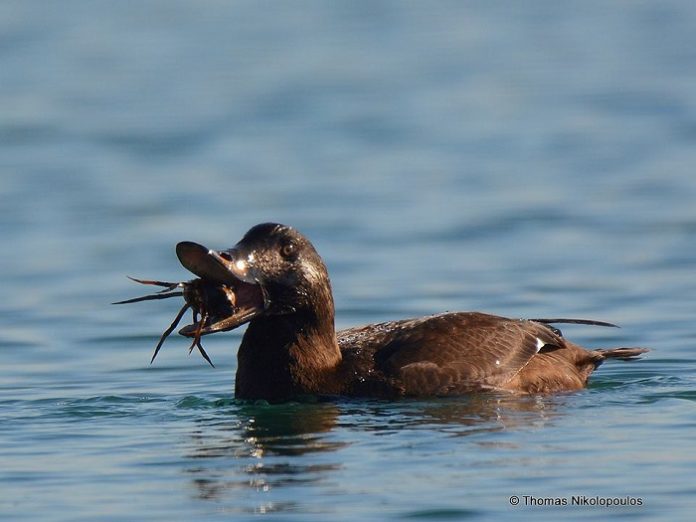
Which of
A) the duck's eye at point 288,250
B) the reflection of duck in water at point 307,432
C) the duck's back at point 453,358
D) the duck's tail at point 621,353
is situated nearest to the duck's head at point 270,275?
the duck's eye at point 288,250

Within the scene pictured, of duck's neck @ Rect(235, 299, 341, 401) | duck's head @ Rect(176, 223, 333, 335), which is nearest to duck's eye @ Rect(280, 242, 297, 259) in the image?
duck's head @ Rect(176, 223, 333, 335)

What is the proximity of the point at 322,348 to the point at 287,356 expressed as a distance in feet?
0.80

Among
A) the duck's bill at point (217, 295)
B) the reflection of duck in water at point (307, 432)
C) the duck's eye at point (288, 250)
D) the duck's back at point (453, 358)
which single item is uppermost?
the duck's eye at point (288, 250)

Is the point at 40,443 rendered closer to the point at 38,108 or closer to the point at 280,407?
the point at 280,407

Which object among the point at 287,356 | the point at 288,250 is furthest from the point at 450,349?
the point at 288,250

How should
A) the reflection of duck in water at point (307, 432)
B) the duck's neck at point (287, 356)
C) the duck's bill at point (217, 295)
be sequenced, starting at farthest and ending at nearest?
1. the duck's neck at point (287, 356)
2. the duck's bill at point (217, 295)
3. the reflection of duck in water at point (307, 432)

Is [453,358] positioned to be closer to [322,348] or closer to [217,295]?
[322,348]

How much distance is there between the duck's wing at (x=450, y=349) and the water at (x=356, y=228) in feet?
0.76

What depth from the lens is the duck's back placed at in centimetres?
1192

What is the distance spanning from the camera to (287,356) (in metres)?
12.0

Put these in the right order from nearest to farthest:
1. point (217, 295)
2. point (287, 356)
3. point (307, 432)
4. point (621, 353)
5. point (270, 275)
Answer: point (307, 432) < point (217, 295) < point (270, 275) < point (287, 356) < point (621, 353)

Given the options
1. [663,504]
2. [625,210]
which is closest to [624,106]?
[625,210]

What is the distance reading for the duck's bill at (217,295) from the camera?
1145 cm

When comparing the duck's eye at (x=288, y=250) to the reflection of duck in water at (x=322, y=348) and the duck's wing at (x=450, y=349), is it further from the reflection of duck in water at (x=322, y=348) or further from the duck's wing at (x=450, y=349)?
the duck's wing at (x=450, y=349)
